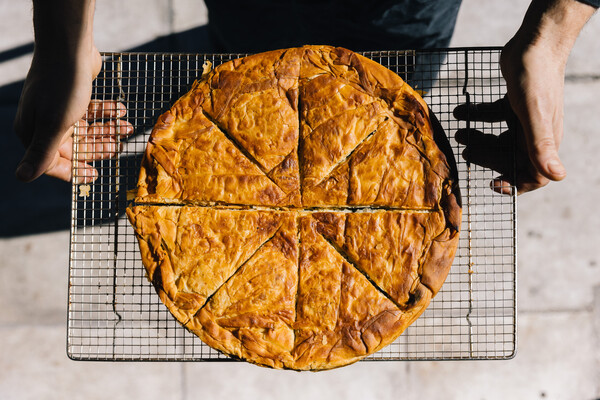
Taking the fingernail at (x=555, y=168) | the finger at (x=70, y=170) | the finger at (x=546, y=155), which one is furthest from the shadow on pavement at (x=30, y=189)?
the fingernail at (x=555, y=168)

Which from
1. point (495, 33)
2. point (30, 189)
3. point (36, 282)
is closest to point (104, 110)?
point (30, 189)

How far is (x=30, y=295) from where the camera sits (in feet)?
14.8

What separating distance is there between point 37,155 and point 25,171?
0.37 feet

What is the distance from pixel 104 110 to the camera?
3139 millimetres

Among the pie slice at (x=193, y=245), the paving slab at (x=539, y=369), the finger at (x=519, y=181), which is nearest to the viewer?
the pie slice at (x=193, y=245)

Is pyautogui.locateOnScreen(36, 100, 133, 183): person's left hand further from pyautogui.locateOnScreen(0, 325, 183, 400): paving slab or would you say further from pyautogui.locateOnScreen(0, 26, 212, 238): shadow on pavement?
pyautogui.locateOnScreen(0, 325, 183, 400): paving slab

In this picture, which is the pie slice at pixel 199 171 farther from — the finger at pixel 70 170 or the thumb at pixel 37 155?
the finger at pixel 70 170

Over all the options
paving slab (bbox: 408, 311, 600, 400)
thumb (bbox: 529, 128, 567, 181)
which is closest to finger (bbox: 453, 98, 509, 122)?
thumb (bbox: 529, 128, 567, 181)

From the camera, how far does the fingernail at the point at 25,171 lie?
2.65 meters

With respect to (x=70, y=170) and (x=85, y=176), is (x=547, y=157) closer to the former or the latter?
(x=85, y=176)

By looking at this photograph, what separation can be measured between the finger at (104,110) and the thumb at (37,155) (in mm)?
480

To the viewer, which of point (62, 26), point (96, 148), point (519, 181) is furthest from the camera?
point (96, 148)

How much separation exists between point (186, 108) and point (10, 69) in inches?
114

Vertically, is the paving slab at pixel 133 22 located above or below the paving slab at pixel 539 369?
above
